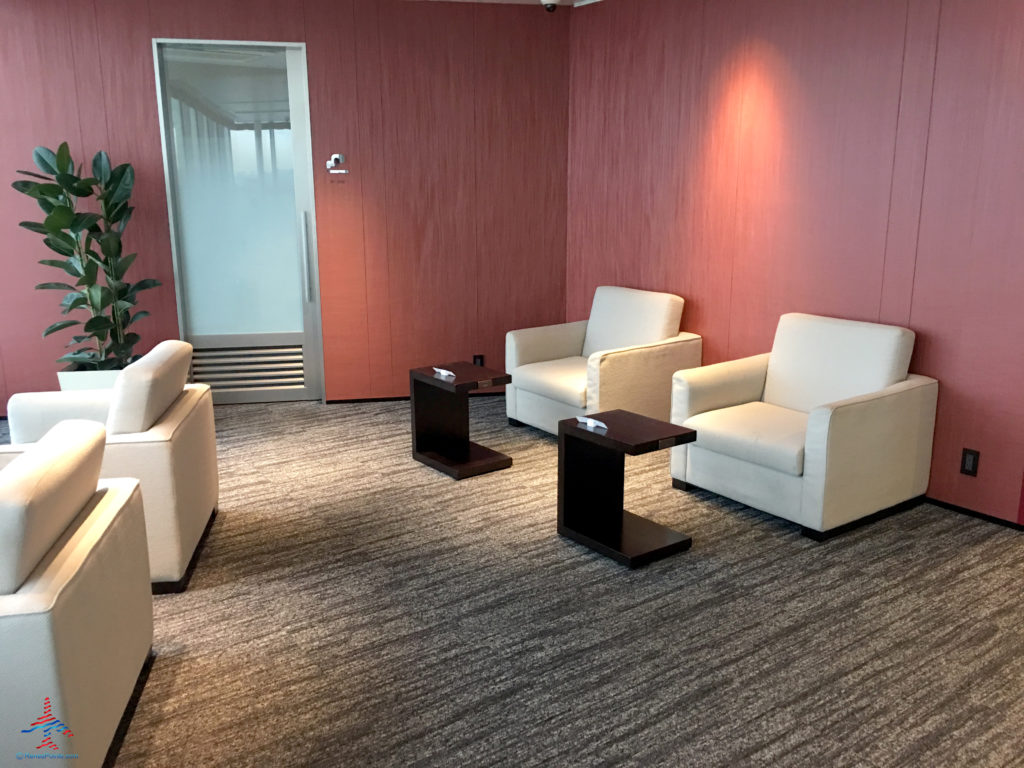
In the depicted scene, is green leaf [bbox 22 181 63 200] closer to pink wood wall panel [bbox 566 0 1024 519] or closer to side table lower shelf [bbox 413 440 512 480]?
side table lower shelf [bbox 413 440 512 480]

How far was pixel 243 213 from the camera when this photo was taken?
584 cm

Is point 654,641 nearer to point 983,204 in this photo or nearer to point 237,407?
point 983,204

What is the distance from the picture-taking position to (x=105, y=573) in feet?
7.52

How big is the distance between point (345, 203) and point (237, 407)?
1605 millimetres

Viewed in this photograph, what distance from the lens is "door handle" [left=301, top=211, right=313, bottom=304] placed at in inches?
229

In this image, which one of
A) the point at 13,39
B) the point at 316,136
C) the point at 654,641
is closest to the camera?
the point at 654,641

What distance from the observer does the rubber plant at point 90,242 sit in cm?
508

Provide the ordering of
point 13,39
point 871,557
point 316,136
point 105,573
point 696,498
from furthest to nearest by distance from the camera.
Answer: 1. point 316,136
2. point 13,39
3. point 696,498
4. point 871,557
5. point 105,573

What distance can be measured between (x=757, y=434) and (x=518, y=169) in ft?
→ 9.70

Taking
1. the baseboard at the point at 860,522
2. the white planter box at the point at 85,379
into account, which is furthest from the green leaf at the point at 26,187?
the baseboard at the point at 860,522

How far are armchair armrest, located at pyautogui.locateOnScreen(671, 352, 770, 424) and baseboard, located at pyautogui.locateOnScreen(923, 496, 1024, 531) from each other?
3.18ft

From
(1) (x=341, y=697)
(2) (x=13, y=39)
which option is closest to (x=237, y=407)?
(2) (x=13, y=39)

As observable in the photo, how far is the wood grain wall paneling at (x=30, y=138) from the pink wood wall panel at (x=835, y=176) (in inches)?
129

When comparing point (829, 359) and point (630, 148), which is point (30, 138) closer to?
point (630, 148)
